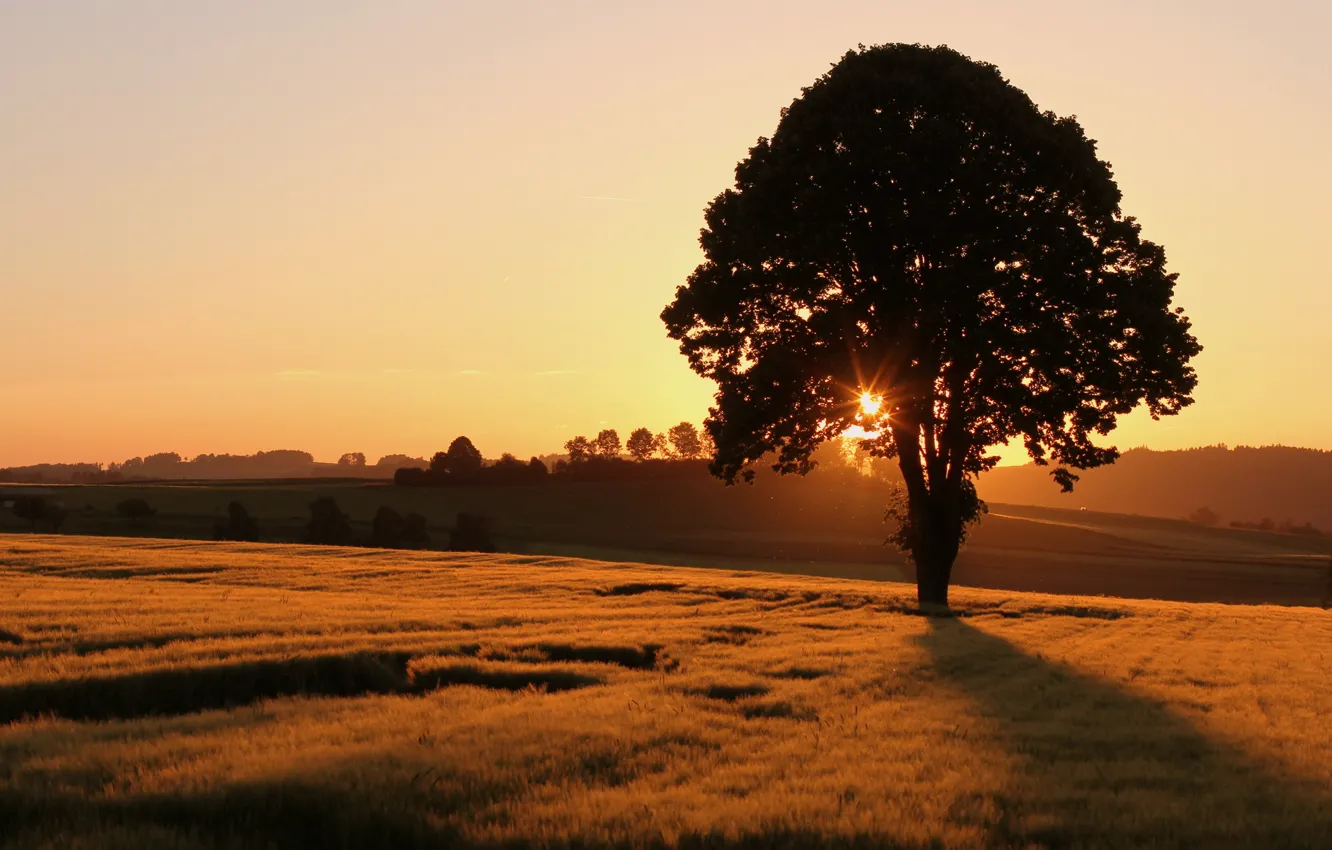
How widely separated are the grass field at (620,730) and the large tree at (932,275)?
7725 mm

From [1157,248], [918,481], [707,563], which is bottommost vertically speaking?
[707,563]

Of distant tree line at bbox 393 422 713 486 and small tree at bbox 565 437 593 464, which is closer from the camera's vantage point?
distant tree line at bbox 393 422 713 486

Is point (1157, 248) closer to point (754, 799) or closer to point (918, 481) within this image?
point (918, 481)

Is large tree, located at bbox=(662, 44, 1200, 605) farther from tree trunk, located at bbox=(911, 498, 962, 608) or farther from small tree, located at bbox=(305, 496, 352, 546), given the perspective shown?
small tree, located at bbox=(305, 496, 352, 546)

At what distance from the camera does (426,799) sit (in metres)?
8.66

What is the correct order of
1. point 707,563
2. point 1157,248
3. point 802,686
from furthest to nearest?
point 707,563 < point 1157,248 < point 802,686

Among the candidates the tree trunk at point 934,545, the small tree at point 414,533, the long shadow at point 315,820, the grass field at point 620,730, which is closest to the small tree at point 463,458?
the small tree at point 414,533

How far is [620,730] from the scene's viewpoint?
11.5m

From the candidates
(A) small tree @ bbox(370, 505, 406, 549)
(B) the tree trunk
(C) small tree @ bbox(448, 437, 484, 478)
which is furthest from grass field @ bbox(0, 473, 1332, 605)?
(B) the tree trunk

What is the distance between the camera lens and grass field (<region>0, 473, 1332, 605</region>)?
3625 inches

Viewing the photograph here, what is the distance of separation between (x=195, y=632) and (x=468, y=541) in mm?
85214

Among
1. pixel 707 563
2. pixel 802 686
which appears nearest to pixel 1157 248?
pixel 802 686

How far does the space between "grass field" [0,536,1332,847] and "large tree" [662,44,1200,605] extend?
7725 millimetres

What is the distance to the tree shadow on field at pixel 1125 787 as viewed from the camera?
8.54 meters
